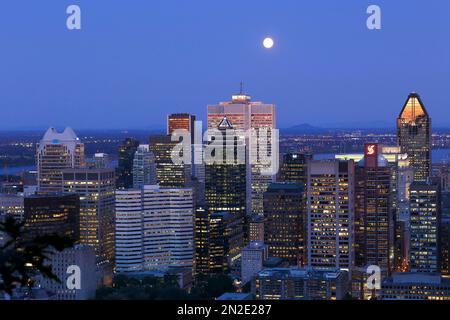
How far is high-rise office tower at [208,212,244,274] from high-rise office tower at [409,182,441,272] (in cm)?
211

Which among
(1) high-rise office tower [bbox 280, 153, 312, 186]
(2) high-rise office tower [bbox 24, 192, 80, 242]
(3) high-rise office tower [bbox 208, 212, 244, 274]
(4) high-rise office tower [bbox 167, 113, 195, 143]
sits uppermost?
(4) high-rise office tower [bbox 167, 113, 195, 143]

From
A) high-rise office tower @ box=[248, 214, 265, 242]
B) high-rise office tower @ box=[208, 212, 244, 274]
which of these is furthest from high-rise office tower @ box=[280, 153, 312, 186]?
high-rise office tower @ box=[208, 212, 244, 274]

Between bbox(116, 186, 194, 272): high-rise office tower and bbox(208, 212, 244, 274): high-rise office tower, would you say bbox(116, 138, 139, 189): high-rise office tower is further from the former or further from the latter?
bbox(208, 212, 244, 274): high-rise office tower

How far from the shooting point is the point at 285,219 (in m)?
11.3

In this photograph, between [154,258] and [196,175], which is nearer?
[154,258]

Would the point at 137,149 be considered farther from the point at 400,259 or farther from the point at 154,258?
the point at 400,259

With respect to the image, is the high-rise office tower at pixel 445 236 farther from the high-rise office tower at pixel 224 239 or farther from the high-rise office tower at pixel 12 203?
the high-rise office tower at pixel 12 203

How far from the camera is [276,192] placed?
36.9 ft

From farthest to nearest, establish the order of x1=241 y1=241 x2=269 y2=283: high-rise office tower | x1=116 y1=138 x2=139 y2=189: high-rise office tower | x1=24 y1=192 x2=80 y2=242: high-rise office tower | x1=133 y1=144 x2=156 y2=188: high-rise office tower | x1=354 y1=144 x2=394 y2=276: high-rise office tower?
x1=133 y1=144 x2=156 y2=188: high-rise office tower → x1=116 y1=138 x2=139 y2=189: high-rise office tower → x1=354 y1=144 x2=394 y2=276: high-rise office tower → x1=241 y1=241 x2=269 y2=283: high-rise office tower → x1=24 y1=192 x2=80 y2=242: high-rise office tower

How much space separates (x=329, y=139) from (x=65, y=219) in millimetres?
2915

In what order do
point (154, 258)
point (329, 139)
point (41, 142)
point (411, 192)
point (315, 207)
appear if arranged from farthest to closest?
point (315, 207), point (411, 192), point (154, 258), point (329, 139), point (41, 142)

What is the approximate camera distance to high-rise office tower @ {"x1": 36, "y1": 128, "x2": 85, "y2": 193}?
25.0 feet

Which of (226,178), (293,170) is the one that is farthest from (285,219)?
(226,178)
